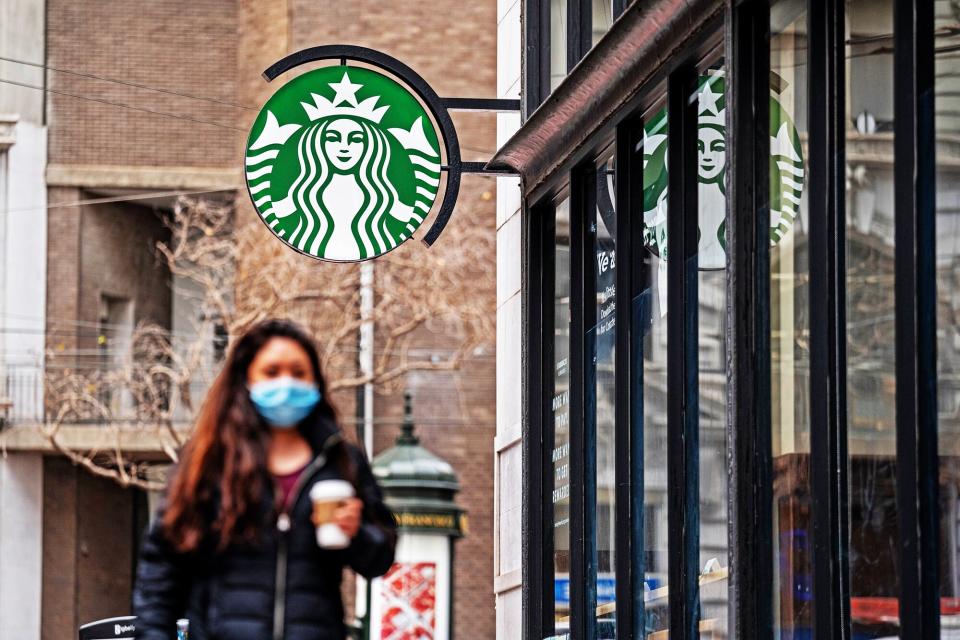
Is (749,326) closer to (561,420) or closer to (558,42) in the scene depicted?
(561,420)

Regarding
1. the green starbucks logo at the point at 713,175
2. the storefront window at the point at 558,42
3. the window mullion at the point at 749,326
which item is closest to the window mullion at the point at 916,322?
the green starbucks logo at the point at 713,175

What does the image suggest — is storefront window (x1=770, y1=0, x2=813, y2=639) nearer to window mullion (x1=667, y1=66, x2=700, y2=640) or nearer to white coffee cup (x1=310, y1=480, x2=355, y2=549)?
window mullion (x1=667, y1=66, x2=700, y2=640)

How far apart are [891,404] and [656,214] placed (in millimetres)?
3220

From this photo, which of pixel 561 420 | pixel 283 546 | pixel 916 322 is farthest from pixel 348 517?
pixel 561 420

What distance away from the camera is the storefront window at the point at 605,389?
10273 millimetres

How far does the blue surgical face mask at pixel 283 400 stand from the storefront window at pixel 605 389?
483cm

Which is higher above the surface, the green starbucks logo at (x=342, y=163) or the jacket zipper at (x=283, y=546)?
the green starbucks logo at (x=342, y=163)

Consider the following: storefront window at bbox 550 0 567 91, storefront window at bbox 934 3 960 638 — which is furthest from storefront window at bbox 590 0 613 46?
storefront window at bbox 934 3 960 638

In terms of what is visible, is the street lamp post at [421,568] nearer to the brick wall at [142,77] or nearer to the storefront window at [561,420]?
the storefront window at [561,420]

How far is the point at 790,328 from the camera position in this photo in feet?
24.5

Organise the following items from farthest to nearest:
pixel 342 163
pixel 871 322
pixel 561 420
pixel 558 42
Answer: pixel 558 42 < pixel 561 420 < pixel 342 163 < pixel 871 322

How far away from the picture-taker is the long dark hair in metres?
5.25

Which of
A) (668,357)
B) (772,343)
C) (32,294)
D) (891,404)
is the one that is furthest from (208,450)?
(32,294)

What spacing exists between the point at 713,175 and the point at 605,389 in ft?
7.19
